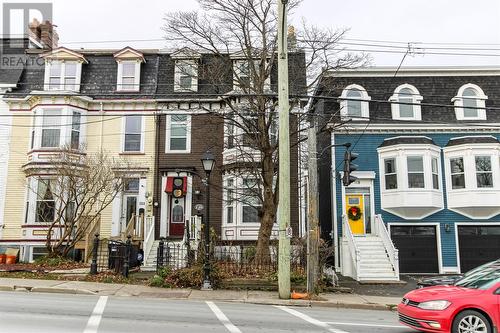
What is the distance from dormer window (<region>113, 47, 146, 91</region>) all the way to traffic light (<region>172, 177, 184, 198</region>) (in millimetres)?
5478

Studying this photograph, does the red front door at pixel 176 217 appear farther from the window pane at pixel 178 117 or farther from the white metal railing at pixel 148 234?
the window pane at pixel 178 117

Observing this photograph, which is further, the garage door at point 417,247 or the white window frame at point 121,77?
the white window frame at point 121,77

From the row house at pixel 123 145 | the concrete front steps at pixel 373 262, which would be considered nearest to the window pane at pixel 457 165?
the concrete front steps at pixel 373 262

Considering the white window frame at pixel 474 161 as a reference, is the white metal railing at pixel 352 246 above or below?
below

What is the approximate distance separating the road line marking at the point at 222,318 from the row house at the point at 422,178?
9.52 meters

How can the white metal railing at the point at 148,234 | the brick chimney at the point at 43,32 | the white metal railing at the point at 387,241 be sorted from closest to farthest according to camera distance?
1. the white metal railing at the point at 387,241
2. the white metal railing at the point at 148,234
3. the brick chimney at the point at 43,32

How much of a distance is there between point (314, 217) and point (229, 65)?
7.49 meters

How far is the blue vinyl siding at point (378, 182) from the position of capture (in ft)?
68.2

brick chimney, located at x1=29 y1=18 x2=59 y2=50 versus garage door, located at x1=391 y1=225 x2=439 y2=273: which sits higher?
brick chimney, located at x1=29 y1=18 x2=59 y2=50

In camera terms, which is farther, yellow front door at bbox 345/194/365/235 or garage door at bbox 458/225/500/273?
yellow front door at bbox 345/194/365/235

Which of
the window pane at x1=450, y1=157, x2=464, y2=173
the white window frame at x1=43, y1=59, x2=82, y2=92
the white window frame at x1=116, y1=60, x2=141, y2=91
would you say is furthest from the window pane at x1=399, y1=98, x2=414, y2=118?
the white window frame at x1=43, y1=59, x2=82, y2=92

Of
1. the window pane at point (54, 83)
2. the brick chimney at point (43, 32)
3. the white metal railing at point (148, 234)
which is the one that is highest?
the brick chimney at point (43, 32)

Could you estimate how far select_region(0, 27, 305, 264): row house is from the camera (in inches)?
860

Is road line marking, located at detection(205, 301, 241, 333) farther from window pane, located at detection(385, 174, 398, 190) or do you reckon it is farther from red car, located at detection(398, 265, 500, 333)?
window pane, located at detection(385, 174, 398, 190)
